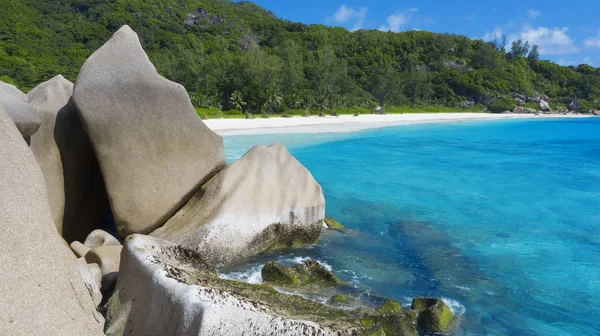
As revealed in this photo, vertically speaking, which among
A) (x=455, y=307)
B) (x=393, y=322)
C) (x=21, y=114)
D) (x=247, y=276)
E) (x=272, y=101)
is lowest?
(x=455, y=307)

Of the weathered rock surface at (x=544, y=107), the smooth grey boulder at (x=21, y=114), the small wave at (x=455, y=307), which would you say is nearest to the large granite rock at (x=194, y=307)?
the small wave at (x=455, y=307)

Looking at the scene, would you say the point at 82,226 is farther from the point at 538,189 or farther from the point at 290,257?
the point at 538,189

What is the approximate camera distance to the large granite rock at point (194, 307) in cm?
343

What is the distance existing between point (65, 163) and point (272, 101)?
46.1 meters

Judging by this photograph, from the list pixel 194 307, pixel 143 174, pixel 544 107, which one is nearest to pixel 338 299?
pixel 194 307

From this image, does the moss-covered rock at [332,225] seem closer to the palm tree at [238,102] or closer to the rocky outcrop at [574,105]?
the palm tree at [238,102]

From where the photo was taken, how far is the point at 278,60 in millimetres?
70188

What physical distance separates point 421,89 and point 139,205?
286 feet

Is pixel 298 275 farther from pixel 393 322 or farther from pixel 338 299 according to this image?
pixel 393 322

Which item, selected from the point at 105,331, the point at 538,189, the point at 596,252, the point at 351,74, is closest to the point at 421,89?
the point at 351,74

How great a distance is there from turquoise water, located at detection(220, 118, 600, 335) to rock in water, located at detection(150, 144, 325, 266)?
13.9 inches

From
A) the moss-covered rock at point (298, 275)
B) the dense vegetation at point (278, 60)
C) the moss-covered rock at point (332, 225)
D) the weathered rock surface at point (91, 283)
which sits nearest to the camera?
the weathered rock surface at point (91, 283)

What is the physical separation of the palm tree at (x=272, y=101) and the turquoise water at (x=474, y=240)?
98.8ft

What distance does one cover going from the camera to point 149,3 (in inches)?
4075
